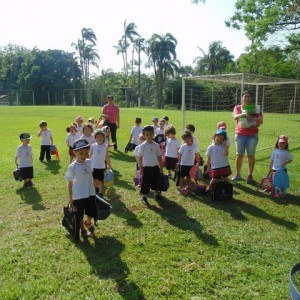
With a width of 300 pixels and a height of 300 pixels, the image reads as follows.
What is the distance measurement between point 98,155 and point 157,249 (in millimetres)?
2860

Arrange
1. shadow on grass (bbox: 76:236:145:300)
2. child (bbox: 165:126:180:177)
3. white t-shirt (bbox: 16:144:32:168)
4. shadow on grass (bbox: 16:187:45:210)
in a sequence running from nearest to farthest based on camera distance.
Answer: shadow on grass (bbox: 76:236:145:300) → shadow on grass (bbox: 16:187:45:210) → child (bbox: 165:126:180:177) → white t-shirt (bbox: 16:144:32:168)

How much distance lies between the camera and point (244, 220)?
560cm

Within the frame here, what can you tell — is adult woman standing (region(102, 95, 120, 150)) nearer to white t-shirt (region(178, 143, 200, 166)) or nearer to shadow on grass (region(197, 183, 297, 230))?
white t-shirt (region(178, 143, 200, 166))

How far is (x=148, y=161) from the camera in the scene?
6.44 metres

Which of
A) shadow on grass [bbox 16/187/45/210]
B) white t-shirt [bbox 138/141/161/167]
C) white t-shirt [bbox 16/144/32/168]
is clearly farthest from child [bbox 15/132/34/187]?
white t-shirt [bbox 138/141/161/167]

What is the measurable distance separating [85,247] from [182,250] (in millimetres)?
1296

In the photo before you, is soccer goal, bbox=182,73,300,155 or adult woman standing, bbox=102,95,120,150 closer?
adult woman standing, bbox=102,95,120,150

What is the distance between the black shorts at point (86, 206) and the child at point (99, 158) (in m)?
1.94

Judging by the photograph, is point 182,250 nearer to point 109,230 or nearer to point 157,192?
point 109,230

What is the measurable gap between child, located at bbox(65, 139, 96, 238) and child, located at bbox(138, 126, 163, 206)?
169cm

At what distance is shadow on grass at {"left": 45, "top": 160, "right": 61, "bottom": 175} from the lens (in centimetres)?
988

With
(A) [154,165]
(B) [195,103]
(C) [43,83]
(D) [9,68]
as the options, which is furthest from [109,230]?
(D) [9,68]

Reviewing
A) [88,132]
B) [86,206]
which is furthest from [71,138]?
[86,206]

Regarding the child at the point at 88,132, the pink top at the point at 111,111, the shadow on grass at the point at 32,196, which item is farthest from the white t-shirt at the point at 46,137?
the child at the point at 88,132
